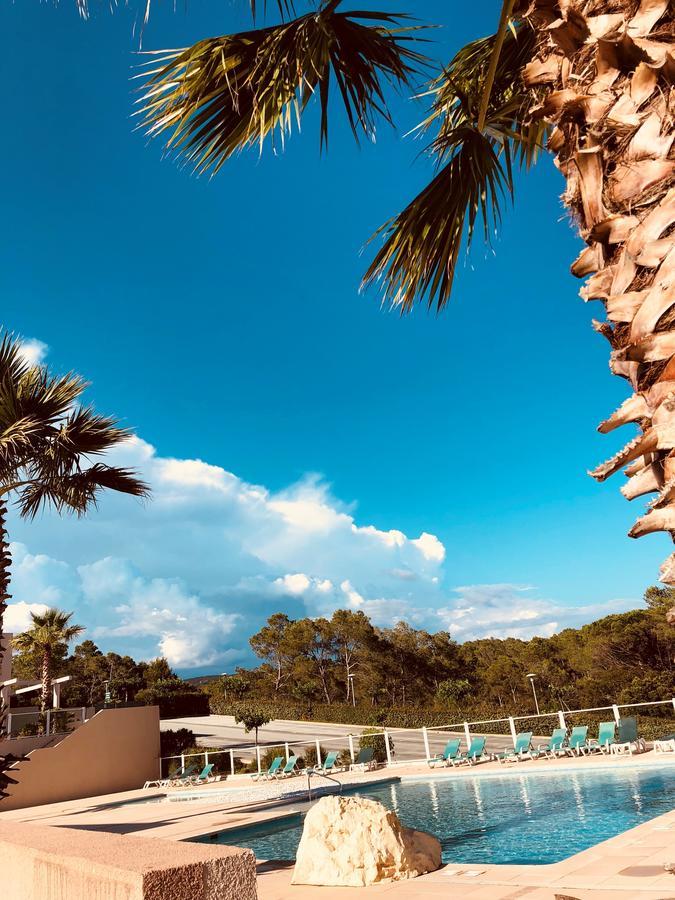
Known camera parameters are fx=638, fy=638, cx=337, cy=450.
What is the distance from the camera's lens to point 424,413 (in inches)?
1538

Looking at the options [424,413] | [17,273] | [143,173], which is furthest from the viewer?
[424,413]

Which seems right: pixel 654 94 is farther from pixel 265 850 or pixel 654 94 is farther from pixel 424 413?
pixel 424 413

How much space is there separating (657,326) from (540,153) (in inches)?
143

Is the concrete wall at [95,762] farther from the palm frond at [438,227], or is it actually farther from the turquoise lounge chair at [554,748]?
the palm frond at [438,227]

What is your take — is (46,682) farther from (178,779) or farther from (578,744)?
(578,744)

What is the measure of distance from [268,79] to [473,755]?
1671 cm

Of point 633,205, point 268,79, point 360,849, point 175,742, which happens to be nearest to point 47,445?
point 360,849

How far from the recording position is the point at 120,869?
202 centimetres

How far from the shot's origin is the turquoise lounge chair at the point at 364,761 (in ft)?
59.2

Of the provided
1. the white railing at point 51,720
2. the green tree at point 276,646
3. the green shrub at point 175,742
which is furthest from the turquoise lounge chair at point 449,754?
the green tree at point 276,646

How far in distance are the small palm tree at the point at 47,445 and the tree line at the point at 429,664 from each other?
31.5 meters

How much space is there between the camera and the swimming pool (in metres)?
8.39

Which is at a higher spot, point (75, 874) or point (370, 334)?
point (370, 334)

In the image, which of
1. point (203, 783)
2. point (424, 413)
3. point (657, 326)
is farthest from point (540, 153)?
point (424, 413)
